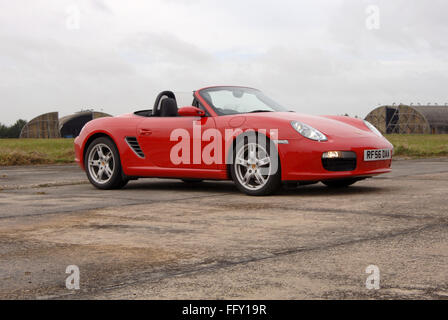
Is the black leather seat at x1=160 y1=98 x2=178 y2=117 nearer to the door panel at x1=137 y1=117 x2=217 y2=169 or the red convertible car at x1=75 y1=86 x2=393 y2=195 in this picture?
the red convertible car at x1=75 y1=86 x2=393 y2=195

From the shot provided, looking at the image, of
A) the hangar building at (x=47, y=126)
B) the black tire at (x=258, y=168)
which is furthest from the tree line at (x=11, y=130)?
the black tire at (x=258, y=168)

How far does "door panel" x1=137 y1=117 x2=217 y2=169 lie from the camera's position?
7645 millimetres

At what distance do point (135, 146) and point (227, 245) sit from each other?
438 centimetres

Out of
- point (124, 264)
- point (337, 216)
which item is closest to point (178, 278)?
point (124, 264)

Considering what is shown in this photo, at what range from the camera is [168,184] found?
9289 mm

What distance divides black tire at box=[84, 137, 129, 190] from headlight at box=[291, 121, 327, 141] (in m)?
2.60

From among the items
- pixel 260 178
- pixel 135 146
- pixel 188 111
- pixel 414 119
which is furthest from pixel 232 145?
pixel 414 119

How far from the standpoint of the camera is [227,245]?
414 centimetres

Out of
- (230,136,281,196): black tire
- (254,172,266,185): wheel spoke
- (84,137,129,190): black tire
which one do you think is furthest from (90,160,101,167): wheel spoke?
(254,172,266,185): wheel spoke

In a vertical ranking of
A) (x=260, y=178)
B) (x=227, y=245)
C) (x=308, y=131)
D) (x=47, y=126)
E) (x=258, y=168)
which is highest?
(x=47, y=126)

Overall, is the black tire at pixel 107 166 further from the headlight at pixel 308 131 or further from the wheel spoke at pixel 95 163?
the headlight at pixel 308 131

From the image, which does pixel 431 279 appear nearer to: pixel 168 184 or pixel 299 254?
pixel 299 254

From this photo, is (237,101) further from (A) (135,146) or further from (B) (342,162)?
(B) (342,162)
